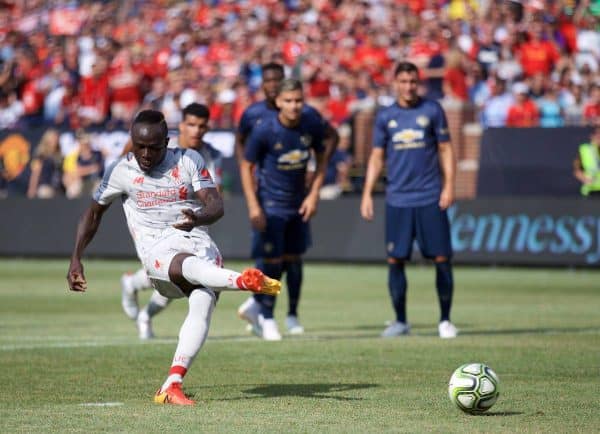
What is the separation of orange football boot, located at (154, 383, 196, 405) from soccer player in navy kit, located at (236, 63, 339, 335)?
489cm

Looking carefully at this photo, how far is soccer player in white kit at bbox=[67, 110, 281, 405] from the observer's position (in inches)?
332

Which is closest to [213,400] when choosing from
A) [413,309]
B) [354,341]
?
[354,341]

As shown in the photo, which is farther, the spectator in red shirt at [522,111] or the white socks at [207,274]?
the spectator in red shirt at [522,111]

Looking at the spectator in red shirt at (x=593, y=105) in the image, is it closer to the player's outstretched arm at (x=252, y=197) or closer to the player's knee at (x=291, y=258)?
the player's knee at (x=291, y=258)

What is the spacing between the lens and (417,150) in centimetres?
1327

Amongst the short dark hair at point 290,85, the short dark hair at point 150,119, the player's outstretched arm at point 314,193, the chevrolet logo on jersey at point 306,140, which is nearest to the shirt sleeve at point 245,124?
the chevrolet logo on jersey at point 306,140

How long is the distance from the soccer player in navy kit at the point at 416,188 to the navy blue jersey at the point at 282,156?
726 millimetres

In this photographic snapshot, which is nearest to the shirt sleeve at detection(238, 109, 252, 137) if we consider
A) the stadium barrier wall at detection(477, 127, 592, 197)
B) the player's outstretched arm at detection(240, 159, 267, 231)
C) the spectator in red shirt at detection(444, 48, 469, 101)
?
the player's outstretched arm at detection(240, 159, 267, 231)

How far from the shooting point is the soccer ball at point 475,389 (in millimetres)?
7957

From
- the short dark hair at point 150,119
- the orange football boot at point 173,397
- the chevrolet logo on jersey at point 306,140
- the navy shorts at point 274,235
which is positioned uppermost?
the short dark hair at point 150,119

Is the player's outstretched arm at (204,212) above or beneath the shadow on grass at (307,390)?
above

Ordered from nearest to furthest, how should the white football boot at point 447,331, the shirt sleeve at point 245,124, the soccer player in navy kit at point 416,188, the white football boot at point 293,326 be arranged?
the white football boot at point 447,331
the soccer player in navy kit at point 416,188
the white football boot at point 293,326
the shirt sleeve at point 245,124

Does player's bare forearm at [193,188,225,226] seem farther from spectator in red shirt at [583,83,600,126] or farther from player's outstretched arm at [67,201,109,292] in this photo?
spectator in red shirt at [583,83,600,126]

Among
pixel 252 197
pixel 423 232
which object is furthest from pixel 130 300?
pixel 423 232
